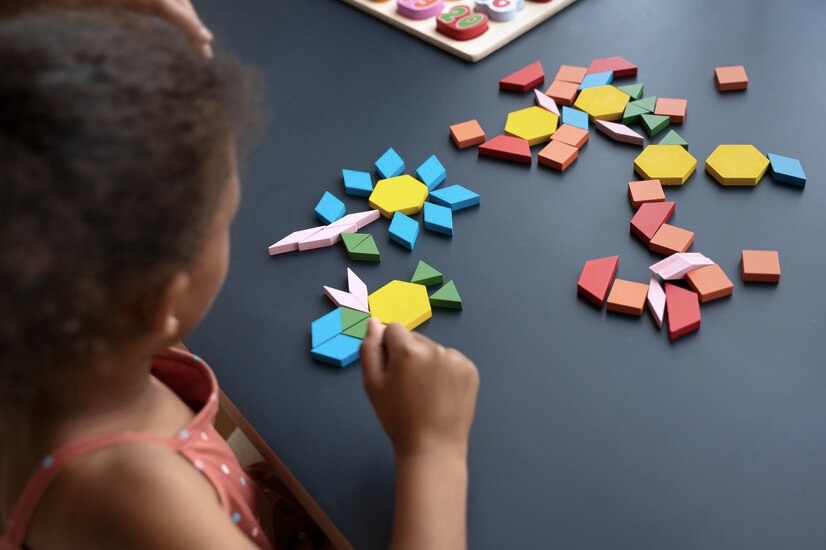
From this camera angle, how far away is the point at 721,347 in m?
0.73

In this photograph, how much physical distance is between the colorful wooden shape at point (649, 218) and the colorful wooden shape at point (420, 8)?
1.67ft

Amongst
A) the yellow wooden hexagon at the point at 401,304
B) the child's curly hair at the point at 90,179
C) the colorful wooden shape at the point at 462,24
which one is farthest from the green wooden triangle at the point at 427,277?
the colorful wooden shape at the point at 462,24

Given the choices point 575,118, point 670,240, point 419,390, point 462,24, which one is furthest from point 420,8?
point 419,390

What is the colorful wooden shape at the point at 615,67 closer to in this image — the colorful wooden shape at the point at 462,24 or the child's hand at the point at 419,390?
the colorful wooden shape at the point at 462,24

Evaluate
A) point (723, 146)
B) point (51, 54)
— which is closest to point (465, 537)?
point (51, 54)

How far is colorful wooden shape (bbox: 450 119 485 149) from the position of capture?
0.96 metres

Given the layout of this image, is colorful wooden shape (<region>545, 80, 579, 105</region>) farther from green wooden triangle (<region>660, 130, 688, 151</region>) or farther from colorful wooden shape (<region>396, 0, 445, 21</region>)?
colorful wooden shape (<region>396, 0, 445, 21</region>)

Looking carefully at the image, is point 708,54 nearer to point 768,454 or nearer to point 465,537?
point 768,454

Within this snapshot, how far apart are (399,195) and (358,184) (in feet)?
0.18

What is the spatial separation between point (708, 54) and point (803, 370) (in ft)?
1.76

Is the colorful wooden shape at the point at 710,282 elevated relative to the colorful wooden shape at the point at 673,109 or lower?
lower

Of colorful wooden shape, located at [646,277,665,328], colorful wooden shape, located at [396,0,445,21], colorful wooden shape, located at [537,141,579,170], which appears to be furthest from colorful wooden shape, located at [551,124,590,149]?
colorful wooden shape, located at [396,0,445,21]

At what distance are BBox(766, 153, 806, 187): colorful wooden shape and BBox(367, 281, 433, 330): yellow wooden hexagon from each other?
43 centimetres

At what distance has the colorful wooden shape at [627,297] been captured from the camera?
30.0 inches
